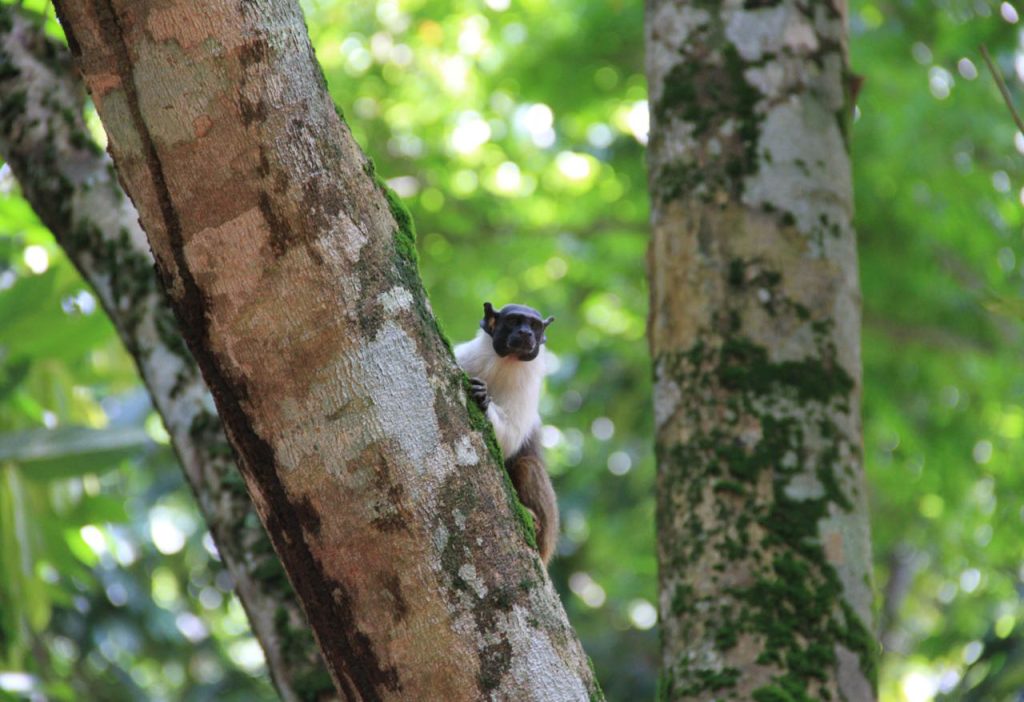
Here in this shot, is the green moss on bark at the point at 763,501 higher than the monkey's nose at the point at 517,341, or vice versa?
the monkey's nose at the point at 517,341

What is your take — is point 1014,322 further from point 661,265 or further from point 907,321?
point 661,265

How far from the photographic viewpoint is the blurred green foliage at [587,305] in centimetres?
535

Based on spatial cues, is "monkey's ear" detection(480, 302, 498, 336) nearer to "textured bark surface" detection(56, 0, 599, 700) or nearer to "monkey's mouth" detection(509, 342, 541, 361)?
"monkey's mouth" detection(509, 342, 541, 361)

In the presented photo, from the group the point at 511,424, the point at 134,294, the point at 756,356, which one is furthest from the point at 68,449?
the point at 756,356

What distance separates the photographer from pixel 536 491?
16.6 feet

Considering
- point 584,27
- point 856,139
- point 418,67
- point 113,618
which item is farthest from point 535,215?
point 113,618

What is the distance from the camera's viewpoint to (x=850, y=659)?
3.69 meters

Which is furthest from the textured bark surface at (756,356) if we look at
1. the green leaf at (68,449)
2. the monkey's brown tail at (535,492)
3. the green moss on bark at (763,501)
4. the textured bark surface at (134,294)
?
the green leaf at (68,449)

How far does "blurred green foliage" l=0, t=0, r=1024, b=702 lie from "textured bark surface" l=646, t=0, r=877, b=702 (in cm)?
93

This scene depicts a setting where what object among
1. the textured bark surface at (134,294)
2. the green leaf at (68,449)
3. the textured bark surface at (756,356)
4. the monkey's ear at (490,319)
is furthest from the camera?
the monkey's ear at (490,319)

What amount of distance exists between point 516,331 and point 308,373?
2.78 metres

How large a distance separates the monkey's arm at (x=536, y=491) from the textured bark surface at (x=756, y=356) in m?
1.00

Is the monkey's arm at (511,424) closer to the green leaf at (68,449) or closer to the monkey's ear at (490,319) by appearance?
the monkey's ear at (490,319)

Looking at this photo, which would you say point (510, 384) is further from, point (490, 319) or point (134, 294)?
point (134, 294)
